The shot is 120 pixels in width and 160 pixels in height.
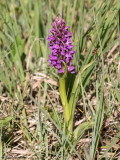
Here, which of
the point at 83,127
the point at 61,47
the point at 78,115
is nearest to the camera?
the point at 61,47

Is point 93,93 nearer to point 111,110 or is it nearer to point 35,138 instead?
point 111,110

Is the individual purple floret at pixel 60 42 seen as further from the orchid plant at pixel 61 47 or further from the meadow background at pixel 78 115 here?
the meadow background at pixel 78 115

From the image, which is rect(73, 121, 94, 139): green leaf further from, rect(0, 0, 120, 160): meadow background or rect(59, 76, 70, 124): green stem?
rect(59, 76, 70, 124): green stem

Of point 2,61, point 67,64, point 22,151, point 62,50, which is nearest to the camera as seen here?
point 62,50

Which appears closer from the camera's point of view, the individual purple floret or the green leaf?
the individual purple floret

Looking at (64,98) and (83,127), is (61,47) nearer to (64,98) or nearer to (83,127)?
(64,98)

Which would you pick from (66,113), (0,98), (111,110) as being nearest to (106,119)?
(111,110)

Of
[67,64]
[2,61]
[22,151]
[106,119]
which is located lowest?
[22,151]

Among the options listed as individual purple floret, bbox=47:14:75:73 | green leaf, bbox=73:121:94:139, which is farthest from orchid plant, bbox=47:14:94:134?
green leaf, bbox=73:121:94:139

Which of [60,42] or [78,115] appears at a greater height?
[60,42]

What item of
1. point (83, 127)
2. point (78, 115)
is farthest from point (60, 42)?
point (78, 115)

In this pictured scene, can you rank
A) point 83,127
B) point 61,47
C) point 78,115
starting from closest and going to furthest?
point 61,47, point 83,127, point 78,115
